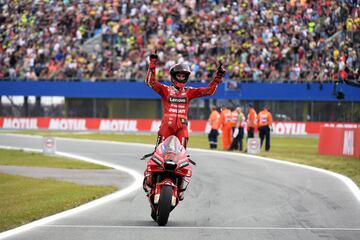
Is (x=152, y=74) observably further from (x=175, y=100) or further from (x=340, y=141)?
(x=340, y=141)

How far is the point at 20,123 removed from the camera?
50625 mm

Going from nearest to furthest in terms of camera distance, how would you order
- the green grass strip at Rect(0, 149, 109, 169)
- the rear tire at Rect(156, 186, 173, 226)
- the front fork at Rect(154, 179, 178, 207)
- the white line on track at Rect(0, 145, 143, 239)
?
the white line on track at Rect(0, 145, 143, 239), the rear tire at Rect(156, 186, 173, 226), the front fork at Rect(154, 179, 178, 207), the green grass strip at Rect(0, 149, 109, 169)

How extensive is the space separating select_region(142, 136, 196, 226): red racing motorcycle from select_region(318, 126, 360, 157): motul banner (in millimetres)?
15977

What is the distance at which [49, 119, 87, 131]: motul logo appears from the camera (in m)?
49.7

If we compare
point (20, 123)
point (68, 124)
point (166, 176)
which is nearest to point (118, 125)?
point (68, 124)

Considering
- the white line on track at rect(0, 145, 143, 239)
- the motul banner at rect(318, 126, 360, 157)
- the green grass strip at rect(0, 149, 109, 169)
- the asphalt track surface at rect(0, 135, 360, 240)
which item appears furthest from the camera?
the motul banner at rect(318, 126, 360, 157)

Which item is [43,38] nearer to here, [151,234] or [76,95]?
[76,95]

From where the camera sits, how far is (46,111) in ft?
165

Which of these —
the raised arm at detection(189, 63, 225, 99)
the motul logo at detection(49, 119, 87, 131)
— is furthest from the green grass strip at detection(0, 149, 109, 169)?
the motul logo at detection(49, 119, 87, 131)

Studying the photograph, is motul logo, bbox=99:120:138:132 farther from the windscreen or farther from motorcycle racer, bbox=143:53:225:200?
the windscreen

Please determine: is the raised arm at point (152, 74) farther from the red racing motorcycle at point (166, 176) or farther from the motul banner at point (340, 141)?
the motul banner at point (340, 141)

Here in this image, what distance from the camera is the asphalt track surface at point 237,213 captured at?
970 cm

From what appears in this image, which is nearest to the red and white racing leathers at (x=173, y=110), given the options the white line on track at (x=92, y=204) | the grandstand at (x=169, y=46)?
the white line on track at (x=92, y=204)

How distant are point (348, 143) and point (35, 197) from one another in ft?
50.1
